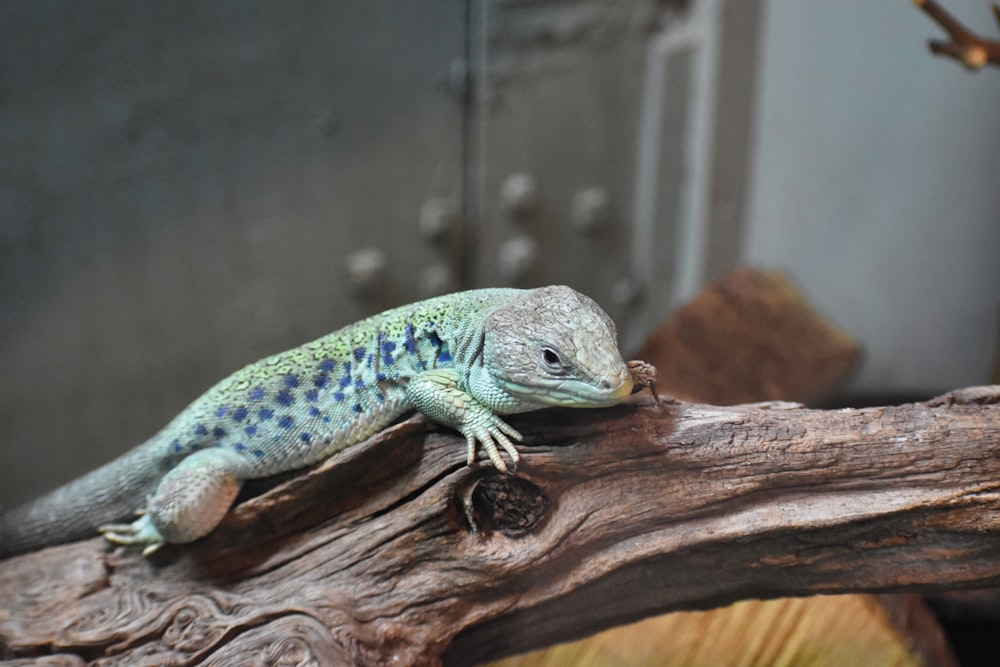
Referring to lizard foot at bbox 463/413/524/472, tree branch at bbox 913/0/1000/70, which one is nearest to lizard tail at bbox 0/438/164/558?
lizard foot at bbox 463/413/524/472

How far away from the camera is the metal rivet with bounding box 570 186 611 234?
270 cm

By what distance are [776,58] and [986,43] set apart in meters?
1.03

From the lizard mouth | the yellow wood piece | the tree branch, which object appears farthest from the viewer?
the tree branch

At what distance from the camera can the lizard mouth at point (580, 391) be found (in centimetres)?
177

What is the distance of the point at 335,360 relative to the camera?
7.39ft

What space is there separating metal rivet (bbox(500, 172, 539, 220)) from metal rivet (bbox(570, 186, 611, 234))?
0.13 metres

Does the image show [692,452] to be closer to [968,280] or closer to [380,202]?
[380,202]

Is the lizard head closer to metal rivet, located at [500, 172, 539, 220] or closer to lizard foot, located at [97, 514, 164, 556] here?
metal rivet, located at [500, 172, 539, 220]

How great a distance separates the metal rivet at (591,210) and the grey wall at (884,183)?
120cm

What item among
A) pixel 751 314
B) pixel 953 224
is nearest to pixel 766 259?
pixel 751 314

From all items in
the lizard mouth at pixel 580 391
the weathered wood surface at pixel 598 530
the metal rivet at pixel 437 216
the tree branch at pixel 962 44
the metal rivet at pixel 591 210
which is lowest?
the weathered wood surface at pixel 598 530

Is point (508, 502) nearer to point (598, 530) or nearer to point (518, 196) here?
point (598, 530)

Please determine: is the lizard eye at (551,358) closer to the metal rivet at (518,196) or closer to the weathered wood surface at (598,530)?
the weathered wood surface at (598,530)

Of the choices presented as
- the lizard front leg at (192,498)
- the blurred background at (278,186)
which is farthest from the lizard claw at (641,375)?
the lizard front leg at (192,498)
